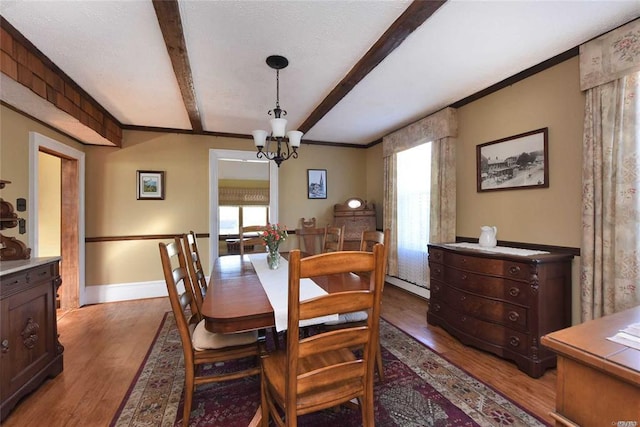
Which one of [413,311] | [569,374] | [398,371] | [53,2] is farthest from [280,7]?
[413,311]

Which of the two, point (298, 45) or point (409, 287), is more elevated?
point (298, 45)

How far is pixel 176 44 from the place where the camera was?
6.17 ft

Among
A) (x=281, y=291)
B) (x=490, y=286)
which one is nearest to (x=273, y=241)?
(x=281, y=291)

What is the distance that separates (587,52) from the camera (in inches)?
78.8

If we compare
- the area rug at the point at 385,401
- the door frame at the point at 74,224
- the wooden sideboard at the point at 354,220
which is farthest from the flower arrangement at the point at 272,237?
the door frame at the point at 74,224

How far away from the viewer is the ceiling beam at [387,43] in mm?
1621

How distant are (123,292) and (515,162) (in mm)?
4944

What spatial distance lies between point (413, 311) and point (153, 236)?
3.62m

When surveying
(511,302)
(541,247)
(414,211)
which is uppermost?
(414,211)

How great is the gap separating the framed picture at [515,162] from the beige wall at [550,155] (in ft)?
0.16

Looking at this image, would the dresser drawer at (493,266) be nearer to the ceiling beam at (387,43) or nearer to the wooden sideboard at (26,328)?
the ceiling beam at (387,43)

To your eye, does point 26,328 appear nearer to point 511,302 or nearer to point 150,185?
point 150,185

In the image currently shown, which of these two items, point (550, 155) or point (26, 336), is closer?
point (26, 336)

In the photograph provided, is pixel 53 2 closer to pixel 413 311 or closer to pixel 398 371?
pixel 398 371
